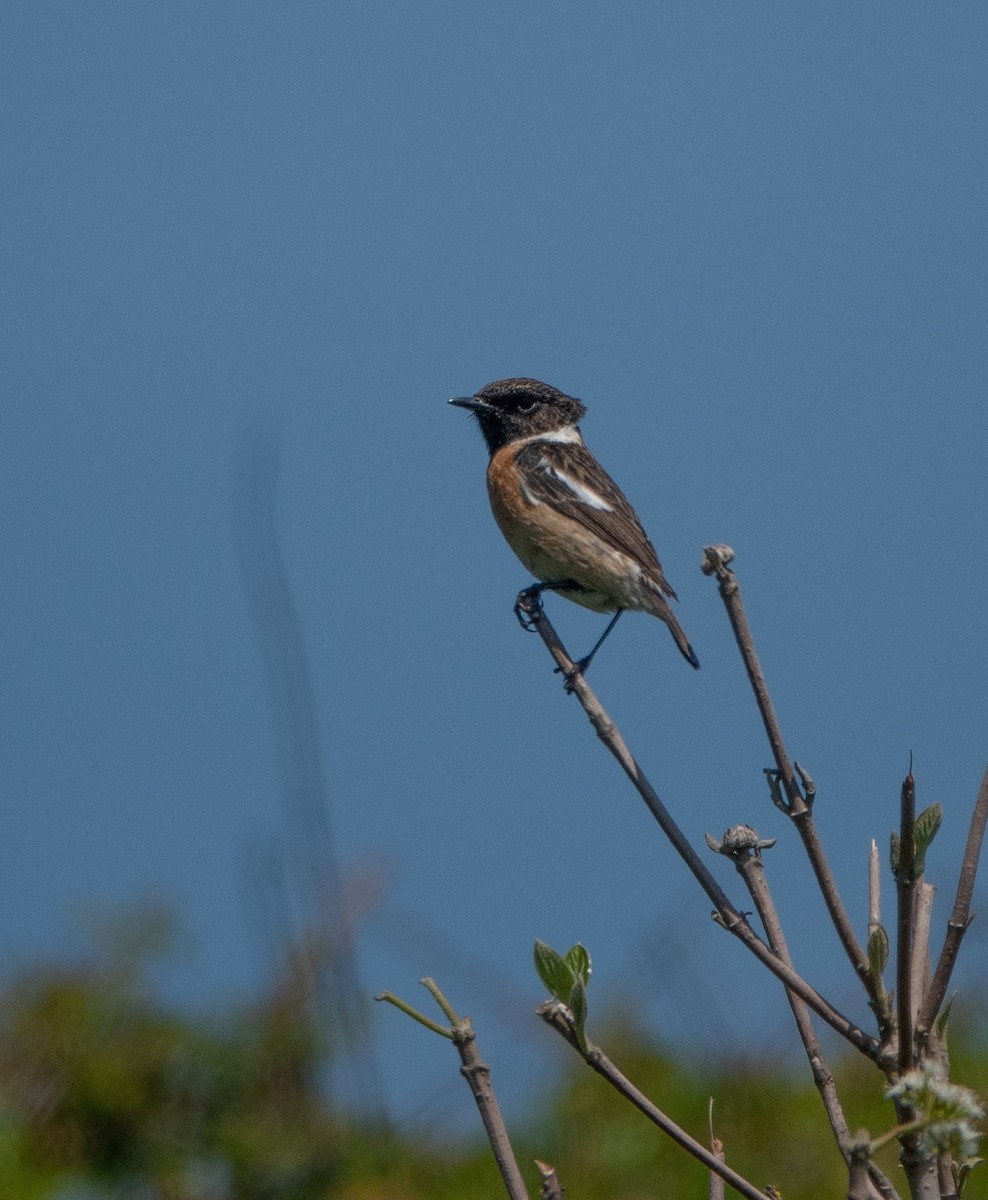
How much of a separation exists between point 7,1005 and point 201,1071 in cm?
78

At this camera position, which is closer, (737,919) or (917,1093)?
(917,1093)

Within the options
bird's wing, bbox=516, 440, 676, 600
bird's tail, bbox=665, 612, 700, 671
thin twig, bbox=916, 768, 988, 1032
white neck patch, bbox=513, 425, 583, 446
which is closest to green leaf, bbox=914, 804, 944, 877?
thin twig, bbox=916, 768, 988, 1032

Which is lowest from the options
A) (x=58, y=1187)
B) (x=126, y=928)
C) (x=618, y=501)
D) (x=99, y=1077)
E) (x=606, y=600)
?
(x=58, y=1187)

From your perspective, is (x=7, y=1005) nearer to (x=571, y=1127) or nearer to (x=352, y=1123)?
(x=352, y=1123)

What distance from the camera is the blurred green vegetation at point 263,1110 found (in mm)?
5164

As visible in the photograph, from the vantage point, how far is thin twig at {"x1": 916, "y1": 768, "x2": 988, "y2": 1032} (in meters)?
1.65

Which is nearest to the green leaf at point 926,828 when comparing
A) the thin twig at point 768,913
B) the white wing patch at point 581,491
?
the thin twig at point 768,913

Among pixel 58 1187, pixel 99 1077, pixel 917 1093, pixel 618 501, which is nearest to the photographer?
pixel 917 1093

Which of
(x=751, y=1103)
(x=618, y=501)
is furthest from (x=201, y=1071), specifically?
(x=618, y=501)

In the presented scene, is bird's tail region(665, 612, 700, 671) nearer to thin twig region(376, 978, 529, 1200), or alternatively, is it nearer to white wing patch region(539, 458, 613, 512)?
white wing patch region(539, 458, 613, 512)

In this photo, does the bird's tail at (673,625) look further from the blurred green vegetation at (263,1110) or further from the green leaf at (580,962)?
the green leaf at (580,962)

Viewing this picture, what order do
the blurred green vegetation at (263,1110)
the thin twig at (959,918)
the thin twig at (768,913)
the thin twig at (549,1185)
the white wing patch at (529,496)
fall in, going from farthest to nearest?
1. the white wing patch at (529,496)
2. the blurred green vegetation at (263,1110)
3. the thin twig at (768,913)
4. the thin twig at (959,918)
5. the thin twig at (549,1185)

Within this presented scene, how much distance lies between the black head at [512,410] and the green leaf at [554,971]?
191 inches

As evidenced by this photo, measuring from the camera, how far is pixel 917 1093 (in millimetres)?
1378
